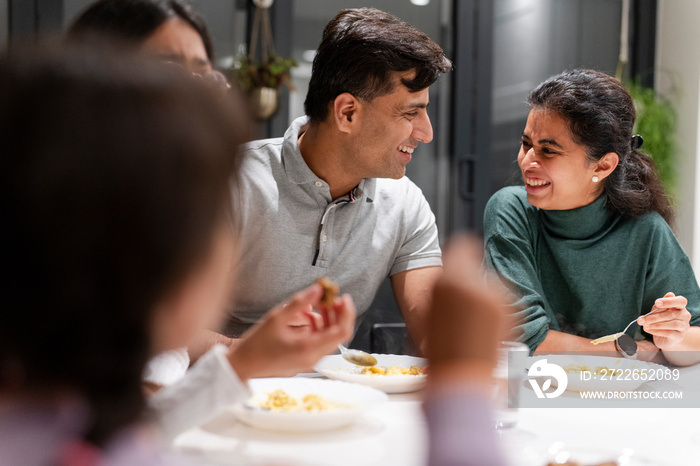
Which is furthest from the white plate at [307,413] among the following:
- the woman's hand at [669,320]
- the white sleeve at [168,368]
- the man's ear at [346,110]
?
the man's ear at [346,110]

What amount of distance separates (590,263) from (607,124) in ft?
1.28

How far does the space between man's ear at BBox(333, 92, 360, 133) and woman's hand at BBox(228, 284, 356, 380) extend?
3.88ft

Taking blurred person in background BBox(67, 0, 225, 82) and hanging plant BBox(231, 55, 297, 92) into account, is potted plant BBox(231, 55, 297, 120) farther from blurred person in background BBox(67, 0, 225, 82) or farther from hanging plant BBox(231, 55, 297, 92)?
blurred person in background BBox(67, 0, 225, 82)

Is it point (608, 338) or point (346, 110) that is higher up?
point (346, 110)

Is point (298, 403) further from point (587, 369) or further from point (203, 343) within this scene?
point (587, 369)

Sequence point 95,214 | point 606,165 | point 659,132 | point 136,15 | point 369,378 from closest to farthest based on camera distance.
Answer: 1. point 95,214
2. point 369,378
3. point 136,15
4. point 606,165
5. point 659,132

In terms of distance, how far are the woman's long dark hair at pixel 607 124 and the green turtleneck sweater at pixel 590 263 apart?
4 centimetres

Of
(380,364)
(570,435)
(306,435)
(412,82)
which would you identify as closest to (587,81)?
(412,82)

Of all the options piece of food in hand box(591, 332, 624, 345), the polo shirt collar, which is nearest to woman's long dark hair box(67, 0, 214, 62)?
the polo shirt collar

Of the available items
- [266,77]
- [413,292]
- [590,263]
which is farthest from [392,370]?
[266,77]

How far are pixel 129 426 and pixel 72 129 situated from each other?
21cm

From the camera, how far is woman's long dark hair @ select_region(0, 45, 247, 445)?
16.7 inches

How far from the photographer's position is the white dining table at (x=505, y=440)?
2.91 feet

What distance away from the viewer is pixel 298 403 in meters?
1.05
